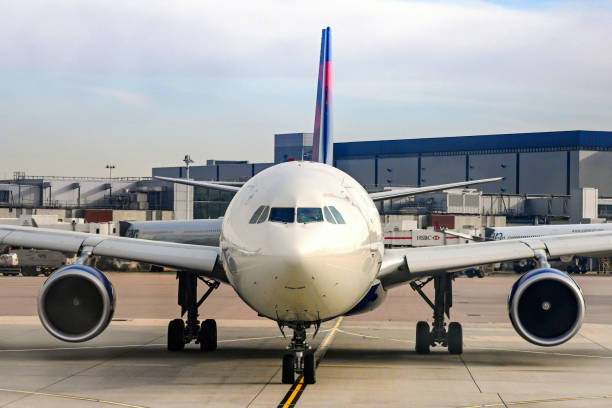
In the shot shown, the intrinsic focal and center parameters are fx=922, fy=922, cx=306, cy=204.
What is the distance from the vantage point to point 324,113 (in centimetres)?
Result: 2825

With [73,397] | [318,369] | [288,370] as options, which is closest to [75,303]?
[73,397]

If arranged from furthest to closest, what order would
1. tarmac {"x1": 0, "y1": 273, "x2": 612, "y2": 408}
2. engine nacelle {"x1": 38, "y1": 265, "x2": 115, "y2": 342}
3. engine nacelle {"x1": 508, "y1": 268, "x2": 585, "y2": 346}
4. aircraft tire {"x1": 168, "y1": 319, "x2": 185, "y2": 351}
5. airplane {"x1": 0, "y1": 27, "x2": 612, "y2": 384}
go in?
aircraft tire {"x1": 168, "y1": 319, "x2": 185, "y2": 351}, engine nacelle {"x1": 38, "y1": 265, "x2": 115, "y2": 342}, engine nacelle {"x1": 508, "y1": 268, "x2": 585, "y2": 346}, tarmac {"x1": 0, "y1": 273, "x2": 612, "y2": 408}, airplane {"x1": 0, "y1": 27, "x2": 612, "y2": 384}

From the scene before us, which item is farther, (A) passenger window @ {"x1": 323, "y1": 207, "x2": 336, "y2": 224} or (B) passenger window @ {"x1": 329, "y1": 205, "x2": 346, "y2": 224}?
(B) passenger window @ {"x1": 329, "y1": 205, "x2": 346, "y2": 224}

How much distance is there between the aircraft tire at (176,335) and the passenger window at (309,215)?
8126mm

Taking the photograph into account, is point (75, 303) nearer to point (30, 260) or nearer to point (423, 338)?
point (423, 338)

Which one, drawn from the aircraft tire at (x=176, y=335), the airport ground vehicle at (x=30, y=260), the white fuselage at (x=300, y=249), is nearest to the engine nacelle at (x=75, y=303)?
the white fuselage at (x=300, y=249)

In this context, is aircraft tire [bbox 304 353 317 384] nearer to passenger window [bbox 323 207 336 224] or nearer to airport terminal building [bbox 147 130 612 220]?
passenger window [bbox 323 207 336 224]

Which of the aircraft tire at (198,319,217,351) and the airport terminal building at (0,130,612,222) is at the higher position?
the airport terminal building at (0,130,612,222)

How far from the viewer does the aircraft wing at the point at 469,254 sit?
20953 mm

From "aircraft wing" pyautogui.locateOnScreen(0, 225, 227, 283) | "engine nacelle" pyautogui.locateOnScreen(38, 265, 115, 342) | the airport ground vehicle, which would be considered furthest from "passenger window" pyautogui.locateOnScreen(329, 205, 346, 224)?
the airport ground vehicle

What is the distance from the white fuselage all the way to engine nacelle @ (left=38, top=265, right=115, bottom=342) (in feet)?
10.9

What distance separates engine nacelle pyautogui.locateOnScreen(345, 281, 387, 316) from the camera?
20.6 m

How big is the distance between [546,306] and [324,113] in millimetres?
11010

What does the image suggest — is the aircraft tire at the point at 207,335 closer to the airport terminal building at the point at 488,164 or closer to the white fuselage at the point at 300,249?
the white fuselage at the point at 300,249
